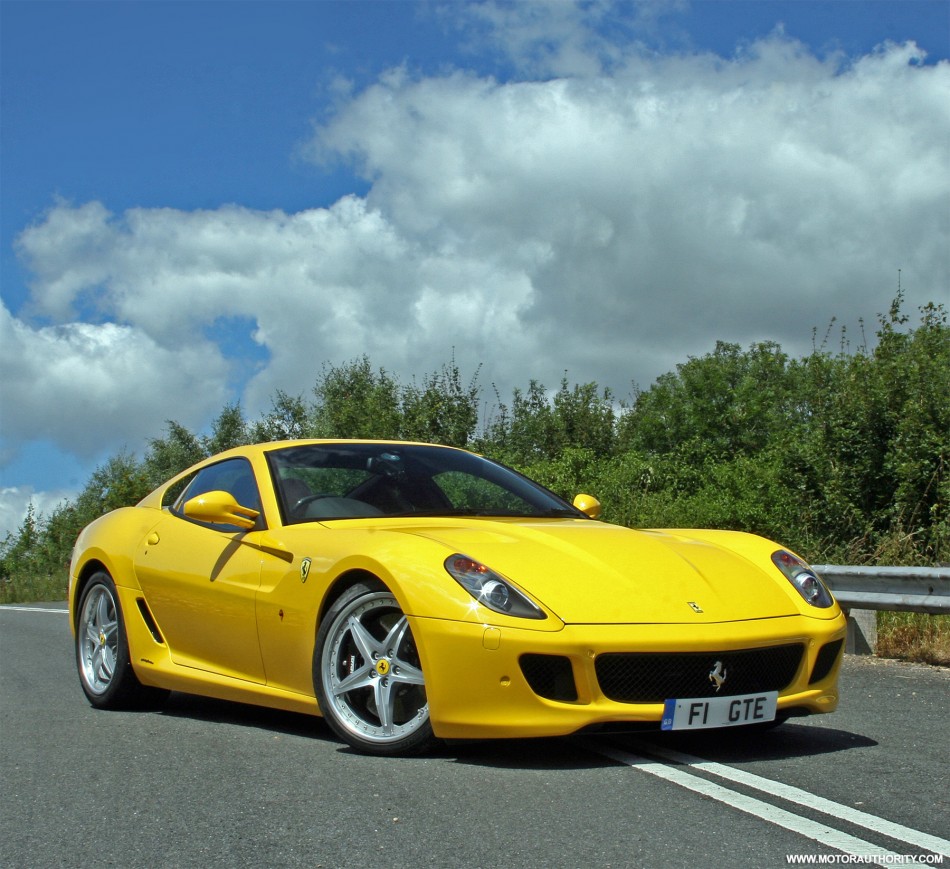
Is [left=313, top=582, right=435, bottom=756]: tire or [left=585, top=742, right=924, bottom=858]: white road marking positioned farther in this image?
[left=313, top=582, right=435, bottom=756]: tire

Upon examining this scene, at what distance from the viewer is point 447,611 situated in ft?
13.4

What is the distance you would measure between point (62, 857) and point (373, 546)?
1636 mm

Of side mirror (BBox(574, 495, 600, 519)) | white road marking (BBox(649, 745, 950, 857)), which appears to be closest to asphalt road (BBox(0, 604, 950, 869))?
white road marking (BBox(649, 745, 950, 857))

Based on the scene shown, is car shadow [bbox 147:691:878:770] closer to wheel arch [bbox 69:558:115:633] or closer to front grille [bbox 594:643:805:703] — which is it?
front grille [bbox 594:643:805:703]

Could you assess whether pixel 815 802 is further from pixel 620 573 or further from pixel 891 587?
pixel 891 587

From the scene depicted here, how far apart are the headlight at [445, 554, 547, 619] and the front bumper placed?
9 cm

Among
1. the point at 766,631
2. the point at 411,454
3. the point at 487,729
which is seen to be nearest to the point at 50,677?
the point at 411,454

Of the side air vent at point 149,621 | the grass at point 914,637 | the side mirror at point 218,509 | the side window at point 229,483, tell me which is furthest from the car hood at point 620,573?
the grass at point 914,637

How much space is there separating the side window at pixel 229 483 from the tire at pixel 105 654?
624mm

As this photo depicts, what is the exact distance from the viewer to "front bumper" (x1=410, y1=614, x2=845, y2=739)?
13.0 feet

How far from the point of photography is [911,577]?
714 centimetres

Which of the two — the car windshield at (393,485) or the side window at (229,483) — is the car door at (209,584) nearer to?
the side window at (229,483)

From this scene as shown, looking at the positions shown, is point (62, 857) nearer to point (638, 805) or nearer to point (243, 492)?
point (638, 805)

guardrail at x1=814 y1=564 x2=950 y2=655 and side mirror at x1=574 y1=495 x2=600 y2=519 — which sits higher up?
side mirror at x1=574 y1=495 x2=600 y2=519
